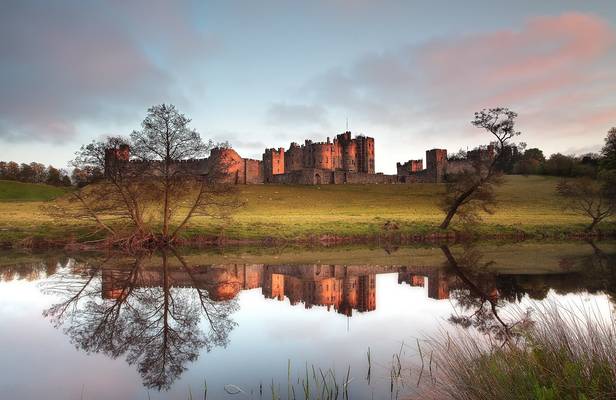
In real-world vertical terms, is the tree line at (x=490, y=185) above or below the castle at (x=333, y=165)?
below

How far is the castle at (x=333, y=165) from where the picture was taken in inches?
3519

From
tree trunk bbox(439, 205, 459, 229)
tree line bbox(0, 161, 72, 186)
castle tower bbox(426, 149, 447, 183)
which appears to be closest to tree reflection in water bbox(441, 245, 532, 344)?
tree trunk bbox(439, 205, 459, 229)

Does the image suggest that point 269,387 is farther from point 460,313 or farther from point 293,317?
point 460,313

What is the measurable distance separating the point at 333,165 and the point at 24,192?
206ft

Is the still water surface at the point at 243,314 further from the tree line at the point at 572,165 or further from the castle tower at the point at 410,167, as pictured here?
the castle tower at the point at 410,167

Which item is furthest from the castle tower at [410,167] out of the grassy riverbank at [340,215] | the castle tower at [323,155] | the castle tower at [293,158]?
the grassy riverbank at [340,215]

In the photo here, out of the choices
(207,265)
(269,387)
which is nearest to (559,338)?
(269,387)

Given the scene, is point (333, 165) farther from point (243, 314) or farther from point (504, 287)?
point (243, 314)

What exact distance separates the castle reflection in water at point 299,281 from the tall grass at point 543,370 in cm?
672

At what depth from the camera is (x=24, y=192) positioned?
220 ft

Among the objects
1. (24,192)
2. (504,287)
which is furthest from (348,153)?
(504,287)

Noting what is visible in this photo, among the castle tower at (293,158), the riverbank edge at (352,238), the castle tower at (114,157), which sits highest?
the castle tower at (293,158)

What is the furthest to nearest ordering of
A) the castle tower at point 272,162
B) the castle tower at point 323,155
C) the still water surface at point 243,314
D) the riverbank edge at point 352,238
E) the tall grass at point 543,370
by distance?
A: the castle tower at point 323,155 < the castle tower at point 272,162 < the riverbank edge at point 352,238 < the still water surface at point 243,314 < the tall grass at point 543,370

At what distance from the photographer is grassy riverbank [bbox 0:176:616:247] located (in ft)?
109
